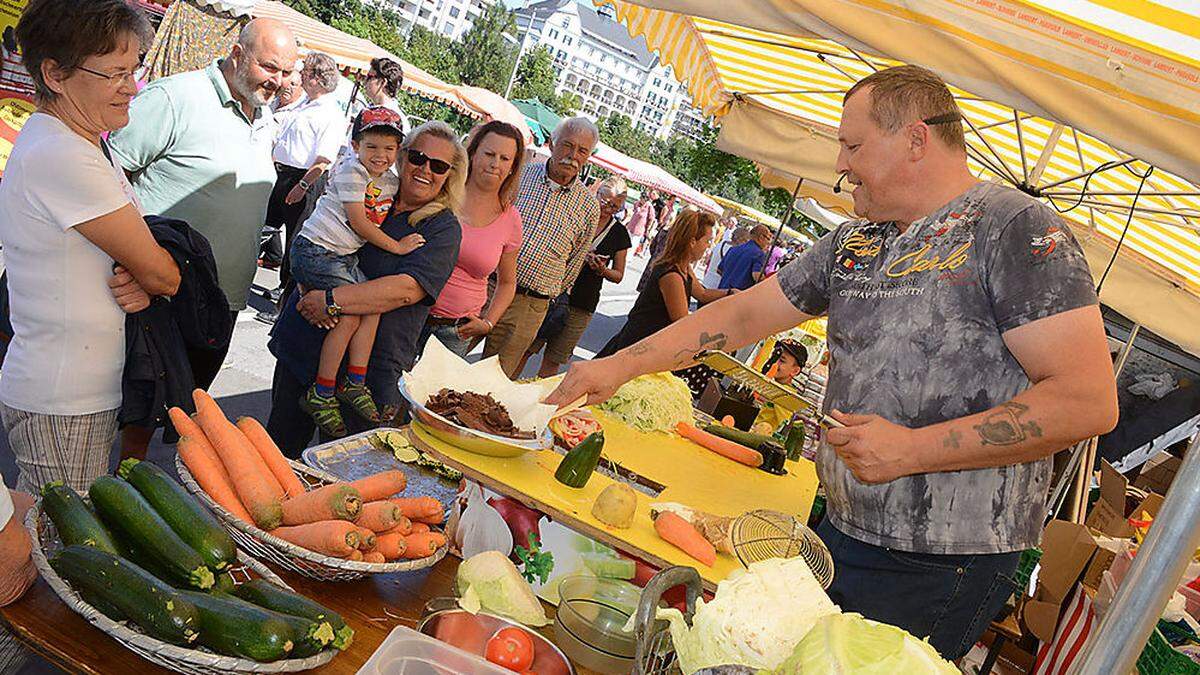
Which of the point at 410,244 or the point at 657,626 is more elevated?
the point at 410,244

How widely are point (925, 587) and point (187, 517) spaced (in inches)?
80.2

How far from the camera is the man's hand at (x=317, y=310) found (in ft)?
13.1

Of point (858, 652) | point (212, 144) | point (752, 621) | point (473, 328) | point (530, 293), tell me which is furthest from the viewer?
point (530, 293)

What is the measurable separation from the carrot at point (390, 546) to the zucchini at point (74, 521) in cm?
54

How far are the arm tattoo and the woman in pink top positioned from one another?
10.1ft

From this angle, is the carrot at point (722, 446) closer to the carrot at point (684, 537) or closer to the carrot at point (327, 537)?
the carrot at point (684, 537)

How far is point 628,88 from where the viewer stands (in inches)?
6540

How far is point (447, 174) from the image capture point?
4.12m

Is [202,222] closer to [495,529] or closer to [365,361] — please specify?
[365,361]

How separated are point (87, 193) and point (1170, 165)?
307 cm

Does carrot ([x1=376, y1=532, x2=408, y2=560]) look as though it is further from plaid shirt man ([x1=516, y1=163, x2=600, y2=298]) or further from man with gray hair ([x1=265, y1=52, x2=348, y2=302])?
man with gray hair ([x1=265, y1=52, x2=348, y2=302])

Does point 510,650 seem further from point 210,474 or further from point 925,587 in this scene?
point 925,587

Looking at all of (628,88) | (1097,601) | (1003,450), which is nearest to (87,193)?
(1003,450)

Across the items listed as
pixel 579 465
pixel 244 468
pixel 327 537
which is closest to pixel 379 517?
pixel 327 537
